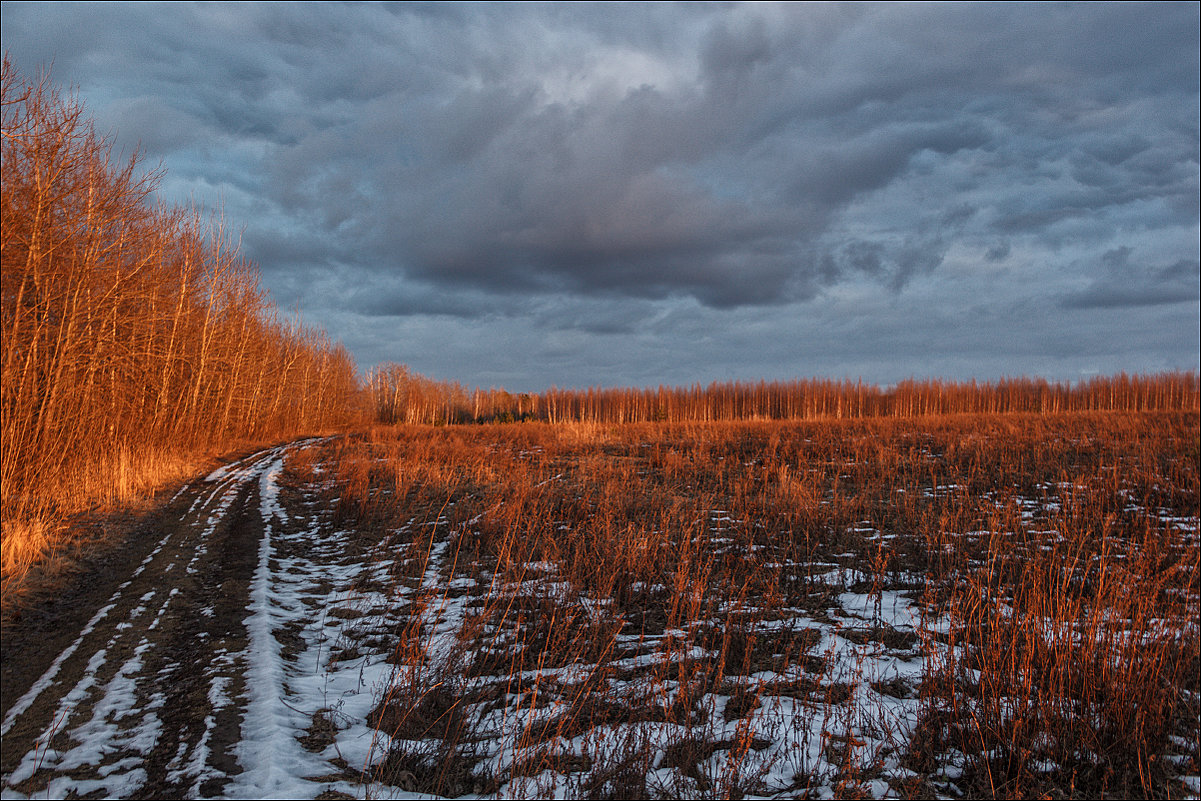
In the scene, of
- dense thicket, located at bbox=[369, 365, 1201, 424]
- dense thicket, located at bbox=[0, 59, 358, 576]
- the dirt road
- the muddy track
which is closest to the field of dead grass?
the dirt road

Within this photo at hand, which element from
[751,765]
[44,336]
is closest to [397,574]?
[751,765]

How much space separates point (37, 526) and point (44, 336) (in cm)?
379

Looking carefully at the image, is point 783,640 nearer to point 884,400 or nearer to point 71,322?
point 71,322

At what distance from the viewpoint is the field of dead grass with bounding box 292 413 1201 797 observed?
302 centimetres

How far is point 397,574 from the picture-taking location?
6.25 meters

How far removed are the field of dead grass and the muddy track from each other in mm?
800

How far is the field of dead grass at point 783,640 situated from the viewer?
→ 9.90 feet

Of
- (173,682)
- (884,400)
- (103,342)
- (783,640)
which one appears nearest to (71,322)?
(103,342)

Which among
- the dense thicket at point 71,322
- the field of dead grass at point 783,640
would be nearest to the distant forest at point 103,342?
the dense thicket at point 71,322

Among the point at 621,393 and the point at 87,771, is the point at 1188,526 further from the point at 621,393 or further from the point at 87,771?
the point at 621,393

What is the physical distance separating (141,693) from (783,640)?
4.10 m

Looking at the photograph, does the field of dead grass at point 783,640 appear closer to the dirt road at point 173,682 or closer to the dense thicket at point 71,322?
the dirt road at point 173,682

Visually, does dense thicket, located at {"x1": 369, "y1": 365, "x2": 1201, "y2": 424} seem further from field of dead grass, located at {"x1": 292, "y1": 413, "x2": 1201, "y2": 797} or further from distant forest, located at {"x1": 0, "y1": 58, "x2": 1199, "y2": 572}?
field of dead grass, located at {"x1": 292, "y1": 413, "x2": 1201, "y2": 797}

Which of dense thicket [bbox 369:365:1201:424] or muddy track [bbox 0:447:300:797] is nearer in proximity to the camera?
muddy track [bbox 0:447:300:797]
